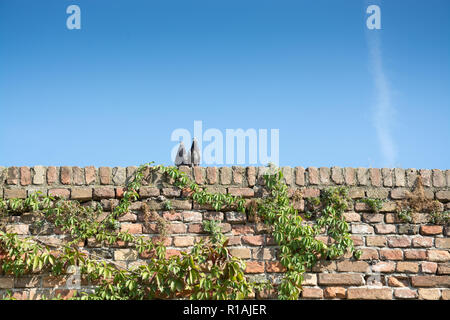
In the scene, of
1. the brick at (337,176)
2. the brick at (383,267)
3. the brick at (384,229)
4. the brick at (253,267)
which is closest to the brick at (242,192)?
the brick at (253,267)

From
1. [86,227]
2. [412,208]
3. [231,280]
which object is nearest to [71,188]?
[86,227]

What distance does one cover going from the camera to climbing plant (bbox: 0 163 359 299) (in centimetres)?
423

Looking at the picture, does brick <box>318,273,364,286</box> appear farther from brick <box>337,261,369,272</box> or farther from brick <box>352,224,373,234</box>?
brick <box>352,224,373,234</box>

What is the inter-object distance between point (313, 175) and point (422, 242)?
120 cm

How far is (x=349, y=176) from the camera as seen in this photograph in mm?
4625

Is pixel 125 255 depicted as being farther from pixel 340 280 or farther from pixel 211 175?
pixel 340 280

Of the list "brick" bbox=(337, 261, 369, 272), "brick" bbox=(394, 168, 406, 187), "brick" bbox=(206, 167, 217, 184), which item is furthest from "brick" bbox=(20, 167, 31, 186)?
"brick" bbox=(394, 168, 406, 187)

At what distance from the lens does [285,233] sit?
4.41m

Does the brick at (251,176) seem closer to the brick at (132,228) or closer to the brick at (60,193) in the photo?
the brick at (132,228)

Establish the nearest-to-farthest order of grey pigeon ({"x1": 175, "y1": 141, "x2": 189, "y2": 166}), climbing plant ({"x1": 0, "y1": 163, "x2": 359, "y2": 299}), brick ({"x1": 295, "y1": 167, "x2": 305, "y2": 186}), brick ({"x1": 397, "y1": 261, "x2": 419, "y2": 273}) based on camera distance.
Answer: climbing plant ({"x1": 0, "y1": 163, "x2": 359, "y2": 299})
brick ({"x1": 397, "y1": 261, "x2": 419, "y2": 273})
brick ({"x1": 295, "y1": 167, "x2": 305, "y2": 186})
grey pigeon ({"x1": 175, "y1": 141, "x2": 189, "y2": 166})

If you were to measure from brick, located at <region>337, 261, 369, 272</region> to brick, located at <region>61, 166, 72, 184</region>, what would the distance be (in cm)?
264

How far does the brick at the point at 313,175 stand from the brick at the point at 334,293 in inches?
39.1

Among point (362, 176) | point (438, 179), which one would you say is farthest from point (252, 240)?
point (438, 179)
